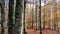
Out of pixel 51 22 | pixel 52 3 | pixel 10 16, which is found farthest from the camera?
pixel 51 22

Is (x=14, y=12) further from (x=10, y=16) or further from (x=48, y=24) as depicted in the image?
(x=48, y=24)

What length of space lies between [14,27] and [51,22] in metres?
42.4

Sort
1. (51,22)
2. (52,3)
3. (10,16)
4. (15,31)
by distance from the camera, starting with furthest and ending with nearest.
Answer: (51,22), (52,3), (10,16), (15,31)

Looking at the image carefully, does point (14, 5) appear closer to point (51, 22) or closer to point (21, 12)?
point (21, 12)

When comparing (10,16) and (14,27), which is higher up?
(10,16)

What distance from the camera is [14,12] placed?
464 centimetres

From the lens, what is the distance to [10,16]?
4836 millimetres

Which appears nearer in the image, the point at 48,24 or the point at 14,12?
the point at 14,12

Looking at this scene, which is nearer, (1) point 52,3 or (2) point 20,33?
(2) point 20,33

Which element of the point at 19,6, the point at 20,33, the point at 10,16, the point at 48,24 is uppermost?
the point at 19,6

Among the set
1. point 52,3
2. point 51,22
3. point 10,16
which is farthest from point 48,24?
point 10,16

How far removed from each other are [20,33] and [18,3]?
2.78ft

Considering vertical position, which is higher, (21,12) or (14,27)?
(21,12)

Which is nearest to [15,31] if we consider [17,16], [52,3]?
[17,16]
